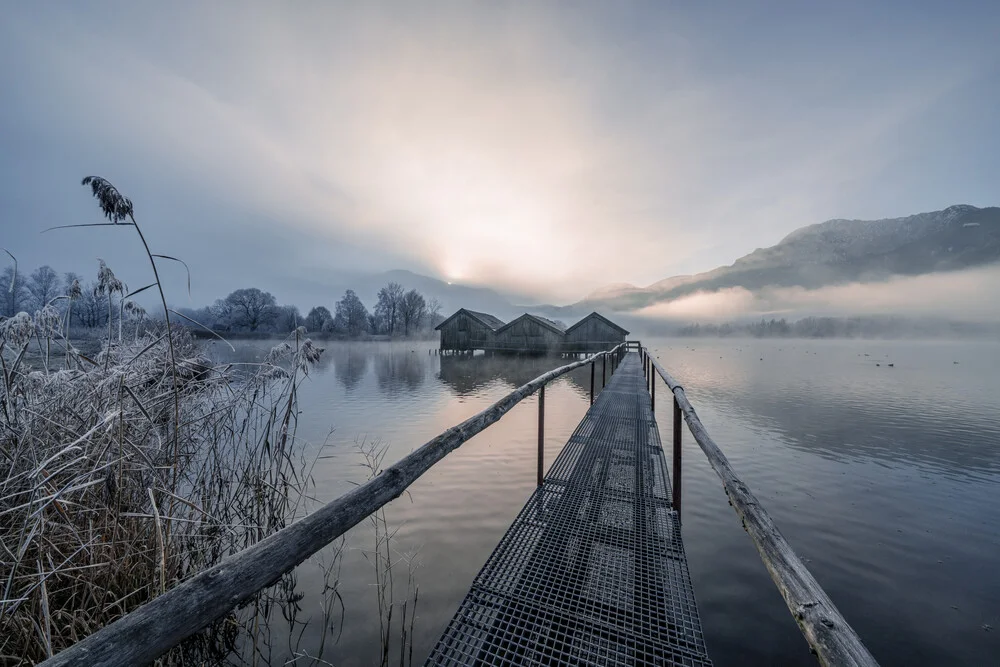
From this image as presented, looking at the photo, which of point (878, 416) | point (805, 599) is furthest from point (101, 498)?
point (878, 416)

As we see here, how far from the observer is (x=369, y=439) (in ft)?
30.4

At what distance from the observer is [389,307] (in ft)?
210

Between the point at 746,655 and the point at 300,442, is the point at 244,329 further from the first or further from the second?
the point at 746,655

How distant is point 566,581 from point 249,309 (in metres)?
58.5

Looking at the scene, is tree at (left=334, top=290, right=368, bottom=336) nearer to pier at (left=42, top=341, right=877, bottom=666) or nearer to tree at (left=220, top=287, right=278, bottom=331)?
tree at (left=220, top=287, right=278, bottom=331)

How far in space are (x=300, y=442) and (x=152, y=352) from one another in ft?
16.7

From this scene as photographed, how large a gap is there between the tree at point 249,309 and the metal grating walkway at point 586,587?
56.2 m

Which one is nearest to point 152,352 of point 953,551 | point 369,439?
point 369,439

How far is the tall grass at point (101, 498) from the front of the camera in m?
1.99

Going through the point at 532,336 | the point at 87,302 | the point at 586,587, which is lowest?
the point at 586,587

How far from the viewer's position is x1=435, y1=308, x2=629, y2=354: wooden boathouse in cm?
3403

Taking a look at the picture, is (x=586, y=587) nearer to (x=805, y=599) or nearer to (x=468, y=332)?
(x=805, y=599)

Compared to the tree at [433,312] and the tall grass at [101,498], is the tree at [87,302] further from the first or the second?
the tree at [433,312]

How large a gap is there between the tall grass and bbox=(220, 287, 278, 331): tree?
2111 inches
